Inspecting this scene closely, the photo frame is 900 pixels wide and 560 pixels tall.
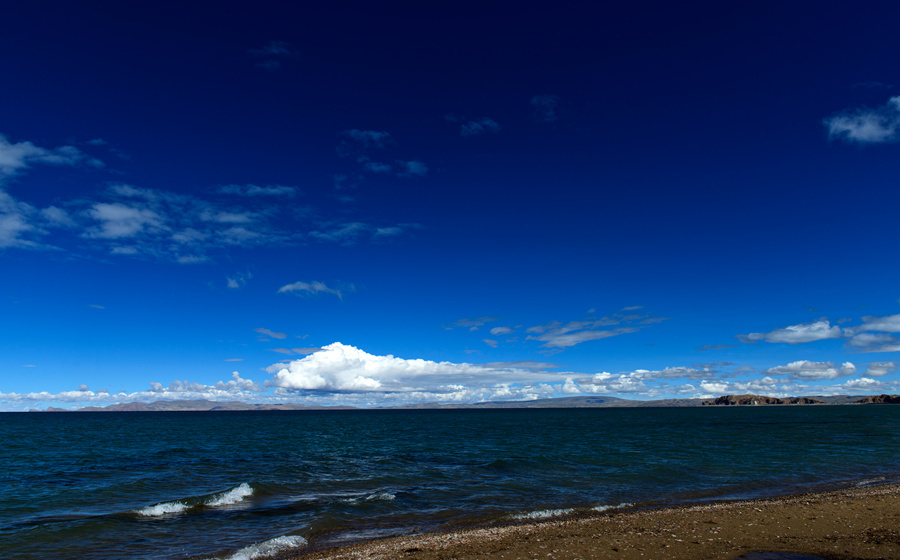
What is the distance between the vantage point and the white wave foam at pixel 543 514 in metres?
20.9

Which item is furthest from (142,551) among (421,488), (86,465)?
(86,465)

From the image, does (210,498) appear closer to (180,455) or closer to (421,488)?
(421,488)

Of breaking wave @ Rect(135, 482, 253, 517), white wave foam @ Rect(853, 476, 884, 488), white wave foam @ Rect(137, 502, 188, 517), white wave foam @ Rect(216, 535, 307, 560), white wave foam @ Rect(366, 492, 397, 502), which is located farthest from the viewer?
white wave foam @ Rect(853, 476, 884, 488)

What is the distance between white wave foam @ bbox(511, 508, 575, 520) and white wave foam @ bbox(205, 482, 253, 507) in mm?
14997

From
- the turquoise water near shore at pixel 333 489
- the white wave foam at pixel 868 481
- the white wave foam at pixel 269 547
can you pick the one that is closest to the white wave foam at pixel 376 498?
the turquoise water near shore at pixel 333 489

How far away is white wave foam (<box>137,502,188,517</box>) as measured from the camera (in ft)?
72.8

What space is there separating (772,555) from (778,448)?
142ft

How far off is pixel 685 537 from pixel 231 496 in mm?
22341

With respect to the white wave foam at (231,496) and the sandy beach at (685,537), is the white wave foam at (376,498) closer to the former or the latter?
the white wave foam at (231,496)

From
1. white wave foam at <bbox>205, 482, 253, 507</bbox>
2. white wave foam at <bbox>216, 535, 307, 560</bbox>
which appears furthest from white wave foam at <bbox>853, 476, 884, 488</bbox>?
white wave foam at <bbox>205, 482, 253, 507</bbox>

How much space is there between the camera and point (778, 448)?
47.9 metres

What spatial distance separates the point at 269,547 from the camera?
1683 centimetres

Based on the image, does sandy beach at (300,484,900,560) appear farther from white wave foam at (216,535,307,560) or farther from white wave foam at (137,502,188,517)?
white wave foam at (137,502,188,517)

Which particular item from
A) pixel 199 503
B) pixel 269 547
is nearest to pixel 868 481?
pixel 269 547
